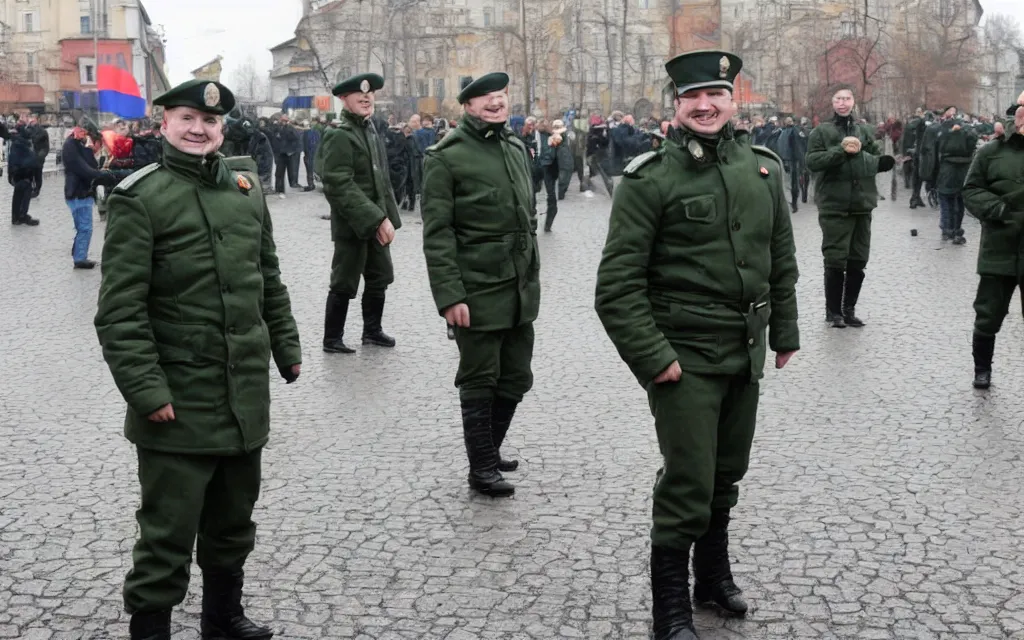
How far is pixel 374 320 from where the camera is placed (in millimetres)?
10656

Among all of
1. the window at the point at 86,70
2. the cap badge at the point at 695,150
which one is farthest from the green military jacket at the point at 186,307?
the window at the point at 86,70

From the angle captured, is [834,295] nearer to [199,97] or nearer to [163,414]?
[199,97]

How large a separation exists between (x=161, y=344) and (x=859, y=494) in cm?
343

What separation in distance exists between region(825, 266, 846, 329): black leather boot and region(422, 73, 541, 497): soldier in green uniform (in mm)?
5321

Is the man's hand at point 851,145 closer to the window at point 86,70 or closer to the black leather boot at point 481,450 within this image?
the black leather boot at point 481,450

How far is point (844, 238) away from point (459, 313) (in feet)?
18.4

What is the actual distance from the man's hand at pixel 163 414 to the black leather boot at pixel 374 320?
637 centimetres

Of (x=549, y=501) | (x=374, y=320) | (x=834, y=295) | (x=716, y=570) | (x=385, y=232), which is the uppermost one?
(x=385, y=232)

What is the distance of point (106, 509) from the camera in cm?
620

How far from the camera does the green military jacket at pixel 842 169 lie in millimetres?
11055

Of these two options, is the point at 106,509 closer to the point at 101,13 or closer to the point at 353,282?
the point at 353,282

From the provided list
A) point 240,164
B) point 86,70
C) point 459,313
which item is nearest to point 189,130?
point 240,164

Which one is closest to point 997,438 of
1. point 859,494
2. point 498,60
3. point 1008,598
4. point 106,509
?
point 859,494

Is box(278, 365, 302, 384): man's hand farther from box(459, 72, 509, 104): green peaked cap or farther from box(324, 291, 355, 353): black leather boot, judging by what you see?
box(324, 291, 355, 353): black leather boot
